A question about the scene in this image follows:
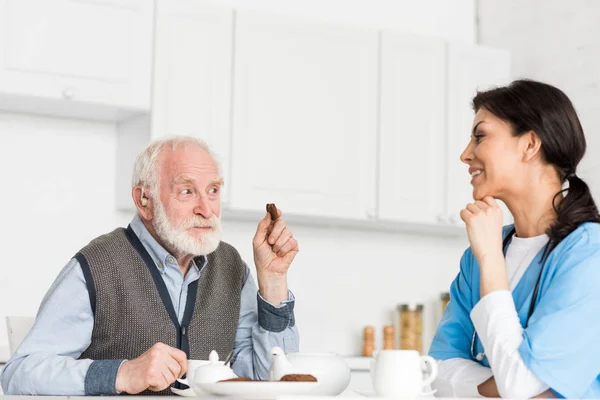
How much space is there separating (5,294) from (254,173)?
1.16 meters

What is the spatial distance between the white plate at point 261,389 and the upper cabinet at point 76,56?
2444 mm

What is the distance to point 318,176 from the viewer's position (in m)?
4.17

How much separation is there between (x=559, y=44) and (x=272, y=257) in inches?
114

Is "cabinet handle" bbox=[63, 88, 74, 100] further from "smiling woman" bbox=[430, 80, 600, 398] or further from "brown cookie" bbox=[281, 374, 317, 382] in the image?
"brown cookie" bbox=[281, 374, 317, 382]

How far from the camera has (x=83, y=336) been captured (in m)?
2.10

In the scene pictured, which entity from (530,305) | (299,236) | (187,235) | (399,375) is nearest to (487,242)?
(530,305)

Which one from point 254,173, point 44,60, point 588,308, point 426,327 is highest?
point 44,60

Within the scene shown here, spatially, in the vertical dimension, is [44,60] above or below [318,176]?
above

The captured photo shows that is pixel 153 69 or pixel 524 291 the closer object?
pixel 524 291

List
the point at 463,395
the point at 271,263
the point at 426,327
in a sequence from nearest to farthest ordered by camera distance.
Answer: the point at 463,395, the point at 271,263, the point at 426,327

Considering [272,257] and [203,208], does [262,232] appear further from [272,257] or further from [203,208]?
[203,208]

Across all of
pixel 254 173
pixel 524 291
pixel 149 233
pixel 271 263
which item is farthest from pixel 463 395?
pixel 254 173

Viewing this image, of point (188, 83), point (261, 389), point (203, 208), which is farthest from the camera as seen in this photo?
point (188, 83)

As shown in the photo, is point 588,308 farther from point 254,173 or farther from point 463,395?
point 254,173
